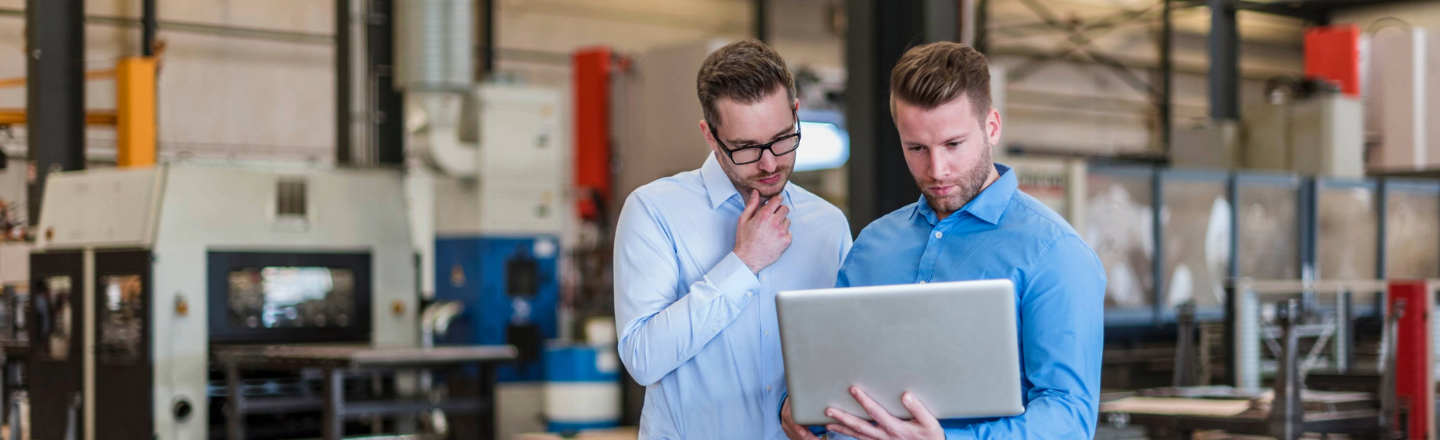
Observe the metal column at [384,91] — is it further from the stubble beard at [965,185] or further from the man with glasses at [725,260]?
the stubble beard at [965,185]

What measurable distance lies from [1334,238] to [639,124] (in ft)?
17.4

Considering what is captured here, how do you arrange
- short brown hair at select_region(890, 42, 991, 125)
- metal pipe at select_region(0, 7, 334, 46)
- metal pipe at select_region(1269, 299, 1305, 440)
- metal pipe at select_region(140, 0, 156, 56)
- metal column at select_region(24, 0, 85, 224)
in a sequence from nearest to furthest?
1. short brown hair at select_region(890, 42, 991, 125)
2. metal pipe at select_region(1269, 299, 1305, 440)
3. metal column at select_region(24, 0, 85, 224)
4. metal pipe at select_region(140, 0, 156, 56)
5. metal pipe at select_region(0, 7, 334, 46)

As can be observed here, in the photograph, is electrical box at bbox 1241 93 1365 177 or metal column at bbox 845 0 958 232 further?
electrical box at bbox 1241 93 1365 177

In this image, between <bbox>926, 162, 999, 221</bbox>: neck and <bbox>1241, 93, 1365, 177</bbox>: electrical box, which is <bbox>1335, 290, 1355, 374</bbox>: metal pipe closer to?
<bbox>1241, 93, 1365, 177</bbox>: electrical box

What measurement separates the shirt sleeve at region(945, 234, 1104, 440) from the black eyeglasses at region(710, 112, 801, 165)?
426 millimetres

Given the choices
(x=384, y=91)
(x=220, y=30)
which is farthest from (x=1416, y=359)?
(x=220, y=30)

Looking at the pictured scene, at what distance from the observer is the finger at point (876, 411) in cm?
147

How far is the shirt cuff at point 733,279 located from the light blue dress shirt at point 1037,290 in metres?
0.25

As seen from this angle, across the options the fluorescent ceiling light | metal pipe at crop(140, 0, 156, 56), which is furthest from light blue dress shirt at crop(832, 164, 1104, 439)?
metal pipe at crop(140, 0, 156, 56)

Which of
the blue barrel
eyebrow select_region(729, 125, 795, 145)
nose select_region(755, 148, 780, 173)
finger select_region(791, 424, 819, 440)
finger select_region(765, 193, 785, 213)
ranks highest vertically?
eyebrow select_region(729, 125, 795, 145)

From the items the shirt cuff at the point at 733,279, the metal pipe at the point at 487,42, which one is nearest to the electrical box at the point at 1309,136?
the metal pipe at the point at 487,42

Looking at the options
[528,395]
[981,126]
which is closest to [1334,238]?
[528,395]

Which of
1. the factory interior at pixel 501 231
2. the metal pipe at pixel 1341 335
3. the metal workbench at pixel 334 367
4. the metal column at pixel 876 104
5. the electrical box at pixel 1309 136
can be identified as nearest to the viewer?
the metal column at pixel 876 104

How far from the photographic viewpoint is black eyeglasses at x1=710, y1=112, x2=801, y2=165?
1812mm
